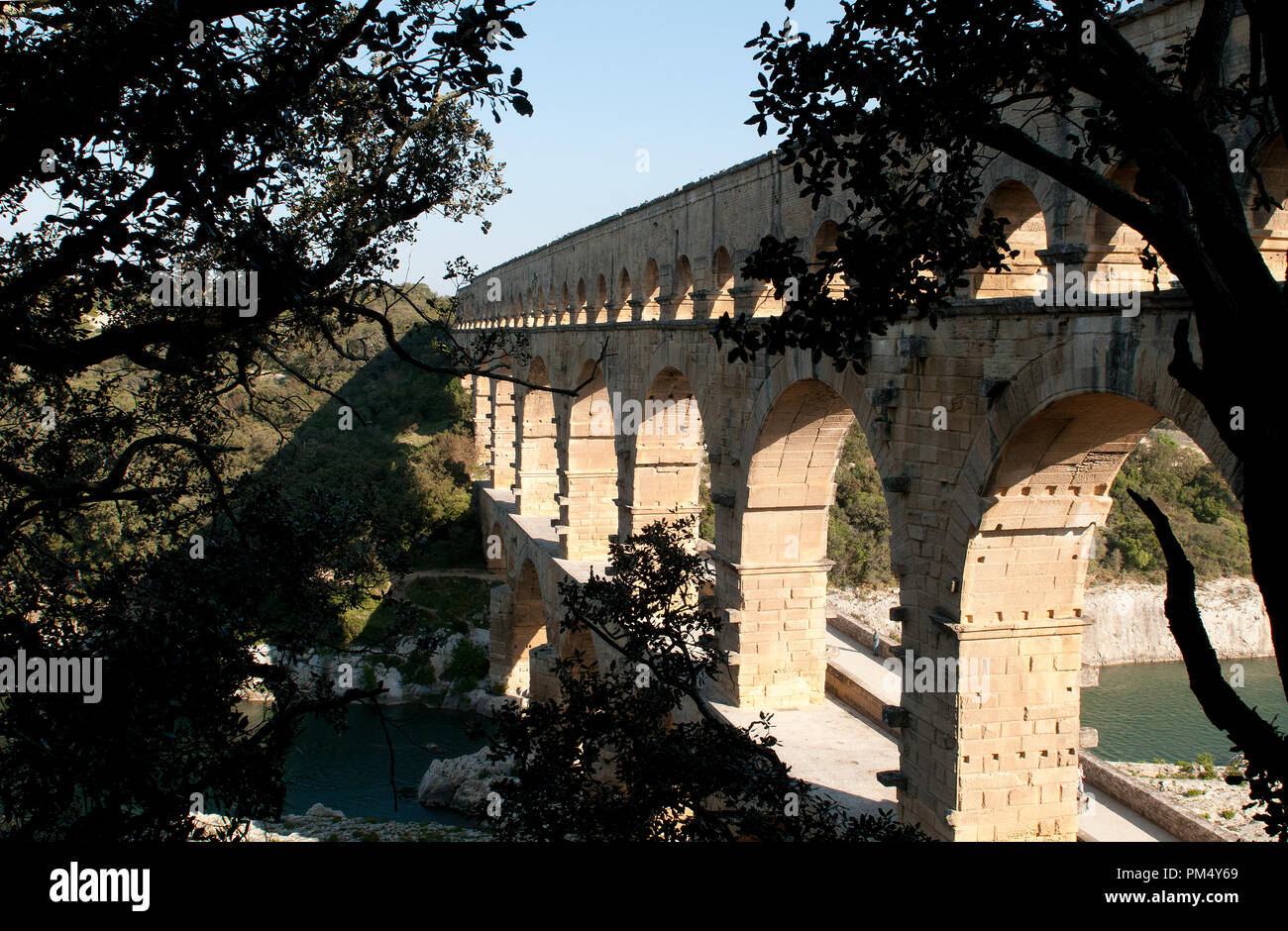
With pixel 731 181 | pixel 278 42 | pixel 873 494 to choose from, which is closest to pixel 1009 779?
pixel 278 42

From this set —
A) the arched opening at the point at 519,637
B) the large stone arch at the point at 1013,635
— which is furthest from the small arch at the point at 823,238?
the arched opening at the point at 519,637

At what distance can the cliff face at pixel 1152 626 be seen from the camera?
88.9 ft

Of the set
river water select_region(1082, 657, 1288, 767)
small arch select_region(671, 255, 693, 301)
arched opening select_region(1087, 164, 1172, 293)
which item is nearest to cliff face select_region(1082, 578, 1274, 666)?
river water select_region(1082, 657, 1288, 767)

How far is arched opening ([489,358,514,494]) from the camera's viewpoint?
97.9ft

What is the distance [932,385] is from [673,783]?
408 cm

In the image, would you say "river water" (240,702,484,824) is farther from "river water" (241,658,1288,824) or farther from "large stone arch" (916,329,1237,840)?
"large stone arch" (916,329,1237,840)

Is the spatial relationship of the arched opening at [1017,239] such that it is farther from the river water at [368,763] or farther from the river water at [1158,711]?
the river water at [368,763]

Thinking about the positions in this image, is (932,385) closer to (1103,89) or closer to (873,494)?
(1103,89)

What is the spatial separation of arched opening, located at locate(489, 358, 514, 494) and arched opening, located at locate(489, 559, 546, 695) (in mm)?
5837

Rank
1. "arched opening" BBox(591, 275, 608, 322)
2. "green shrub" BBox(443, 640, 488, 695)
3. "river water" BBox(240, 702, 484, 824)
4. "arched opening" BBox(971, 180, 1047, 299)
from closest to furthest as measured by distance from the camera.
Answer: "arched opening" BBox(971, 180, 1047, 299), "river water" BBox(240, 702, 484, 824), "arched opening" BBox(591, 275, 608, 322), "green shrub" BBox(443, 640, 488, 695)

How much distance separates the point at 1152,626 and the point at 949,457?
22969 mm

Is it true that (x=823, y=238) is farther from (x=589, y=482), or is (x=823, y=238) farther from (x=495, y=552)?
(x=495, y=552)

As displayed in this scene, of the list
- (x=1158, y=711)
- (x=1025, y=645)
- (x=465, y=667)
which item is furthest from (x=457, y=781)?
(x=1158, y=711)

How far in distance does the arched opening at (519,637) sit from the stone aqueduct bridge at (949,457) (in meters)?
8.55
